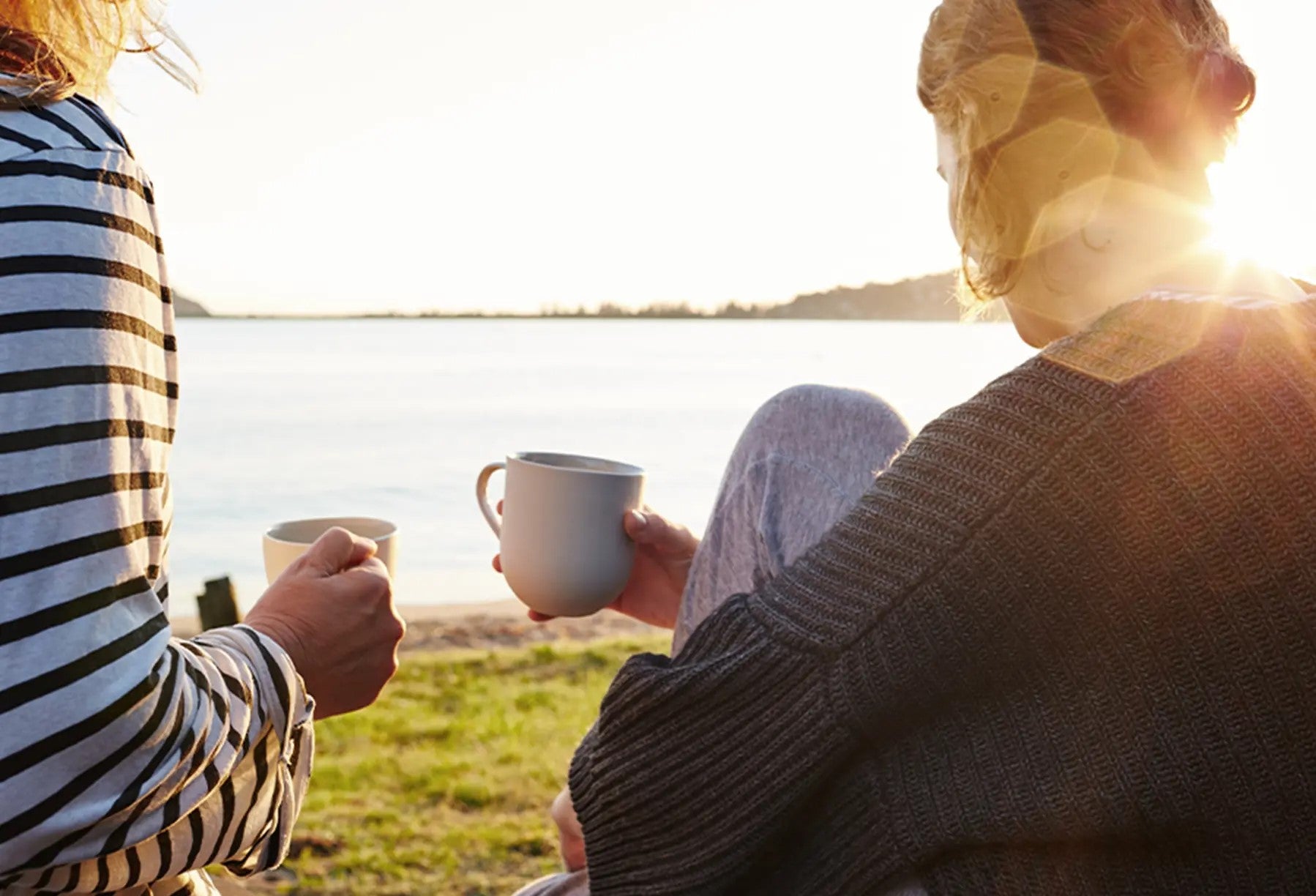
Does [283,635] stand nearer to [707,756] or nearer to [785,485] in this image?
→ [707,756]

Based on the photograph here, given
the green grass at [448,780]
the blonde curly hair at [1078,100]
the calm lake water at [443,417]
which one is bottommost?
the calm lake water at [443,417]

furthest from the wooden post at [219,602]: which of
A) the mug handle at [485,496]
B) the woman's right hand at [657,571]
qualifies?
the woman's right hand at [657,571]

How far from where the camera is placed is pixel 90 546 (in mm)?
769

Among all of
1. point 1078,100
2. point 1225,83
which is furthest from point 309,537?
point 1225,83

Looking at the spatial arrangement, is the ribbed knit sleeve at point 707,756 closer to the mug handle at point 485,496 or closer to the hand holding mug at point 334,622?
the hand holding mug at point 334,622

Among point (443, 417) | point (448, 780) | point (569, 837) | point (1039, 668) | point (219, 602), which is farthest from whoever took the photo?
point (443, 417)

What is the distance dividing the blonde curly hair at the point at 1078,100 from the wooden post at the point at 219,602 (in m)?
5.47

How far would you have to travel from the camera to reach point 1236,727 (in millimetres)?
830

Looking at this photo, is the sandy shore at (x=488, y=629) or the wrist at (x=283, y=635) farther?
the sandy shore at (x=488, y=629)

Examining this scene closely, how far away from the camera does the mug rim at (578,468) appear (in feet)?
4.68

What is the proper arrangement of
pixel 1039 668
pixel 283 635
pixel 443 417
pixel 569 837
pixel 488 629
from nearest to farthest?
pixel 1039 668
pixel 283 635
pixel 569 837
pixel 488 629
pixel 443 417

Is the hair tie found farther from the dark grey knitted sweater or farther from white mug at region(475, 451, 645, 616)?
white mug at region(475, 451, 645, 616)

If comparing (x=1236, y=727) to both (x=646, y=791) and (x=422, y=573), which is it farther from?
(x=422, y=573)

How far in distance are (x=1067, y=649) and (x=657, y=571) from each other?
0.86 meters
